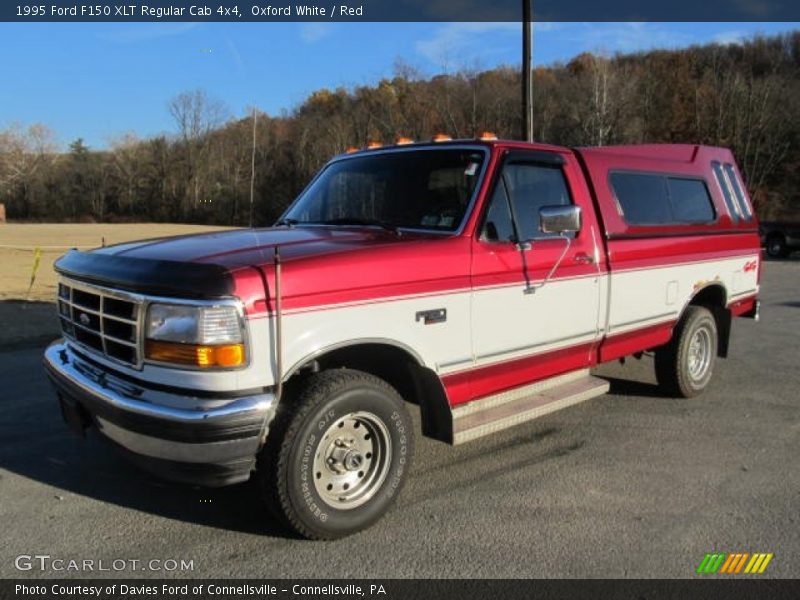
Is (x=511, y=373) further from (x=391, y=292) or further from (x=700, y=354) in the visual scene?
(x=700, y=354)

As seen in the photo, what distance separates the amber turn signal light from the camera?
307 cm

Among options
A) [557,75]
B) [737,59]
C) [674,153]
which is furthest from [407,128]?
[674,153]

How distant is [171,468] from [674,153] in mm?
5323

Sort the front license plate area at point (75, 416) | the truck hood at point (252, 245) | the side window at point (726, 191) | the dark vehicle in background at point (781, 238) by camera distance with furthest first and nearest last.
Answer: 1. the dark vehicle in background at point (781, 238)
2. the side window at point (726, 191)
3. the front license plate area at point (75, 416)
4. the truck hood at point (252, 245)

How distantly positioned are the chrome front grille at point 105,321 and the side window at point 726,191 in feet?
18.5

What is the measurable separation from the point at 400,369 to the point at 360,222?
105 centimetres

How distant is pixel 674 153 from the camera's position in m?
6.38

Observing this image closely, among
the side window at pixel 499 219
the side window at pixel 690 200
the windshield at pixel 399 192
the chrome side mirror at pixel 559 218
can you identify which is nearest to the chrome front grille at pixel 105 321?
the windshield at pixel 399 192

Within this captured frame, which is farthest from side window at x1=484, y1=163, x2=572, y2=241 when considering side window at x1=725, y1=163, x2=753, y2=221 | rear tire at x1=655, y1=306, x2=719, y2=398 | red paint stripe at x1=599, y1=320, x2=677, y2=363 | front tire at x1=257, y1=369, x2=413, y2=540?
side window at x1=725, y1=163, x2=753, y2=221

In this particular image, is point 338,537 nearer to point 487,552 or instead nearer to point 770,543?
point 487,552

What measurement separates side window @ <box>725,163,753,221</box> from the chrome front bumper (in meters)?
5.66

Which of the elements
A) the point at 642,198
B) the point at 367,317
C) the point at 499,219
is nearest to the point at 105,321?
the point at 367,317

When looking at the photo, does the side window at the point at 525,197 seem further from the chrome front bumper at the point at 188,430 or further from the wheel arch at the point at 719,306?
the wheel arch at the point at 719,306

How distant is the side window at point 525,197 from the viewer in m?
4.25
